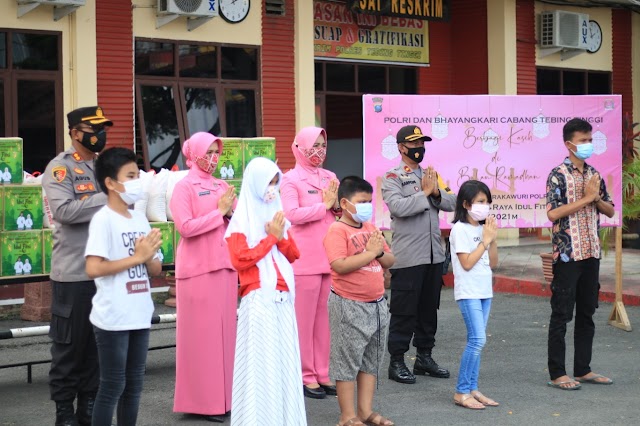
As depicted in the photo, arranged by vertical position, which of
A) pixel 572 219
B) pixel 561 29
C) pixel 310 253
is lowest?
pixel 310 253

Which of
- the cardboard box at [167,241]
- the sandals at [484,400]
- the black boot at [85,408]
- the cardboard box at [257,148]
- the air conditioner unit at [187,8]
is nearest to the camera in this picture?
the black boot at [85,408]

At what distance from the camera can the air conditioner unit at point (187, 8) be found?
47.4ft

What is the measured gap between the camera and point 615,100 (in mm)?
10703

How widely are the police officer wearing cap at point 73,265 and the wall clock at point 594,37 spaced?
1558cm

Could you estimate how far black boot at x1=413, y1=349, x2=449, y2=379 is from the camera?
28.2 ft

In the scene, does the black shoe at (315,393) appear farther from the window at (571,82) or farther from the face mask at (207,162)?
the window at (571,82)

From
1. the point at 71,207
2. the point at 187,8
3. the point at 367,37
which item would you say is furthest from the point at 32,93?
the point at 71,207

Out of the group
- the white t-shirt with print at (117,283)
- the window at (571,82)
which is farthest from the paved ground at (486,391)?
the window at (571,82)

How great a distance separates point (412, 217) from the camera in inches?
331

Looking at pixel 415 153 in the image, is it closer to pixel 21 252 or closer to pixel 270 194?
pixel 270 194

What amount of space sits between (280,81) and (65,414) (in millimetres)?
10169

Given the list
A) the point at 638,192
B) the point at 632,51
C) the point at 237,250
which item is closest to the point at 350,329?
the point at 237,250

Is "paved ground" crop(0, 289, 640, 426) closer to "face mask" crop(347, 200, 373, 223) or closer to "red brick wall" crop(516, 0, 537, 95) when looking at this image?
"face mask" crop(347, 200, 373, 223)

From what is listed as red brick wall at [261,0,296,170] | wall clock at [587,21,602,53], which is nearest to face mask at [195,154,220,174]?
red brick wall at [261,0,296,170]
